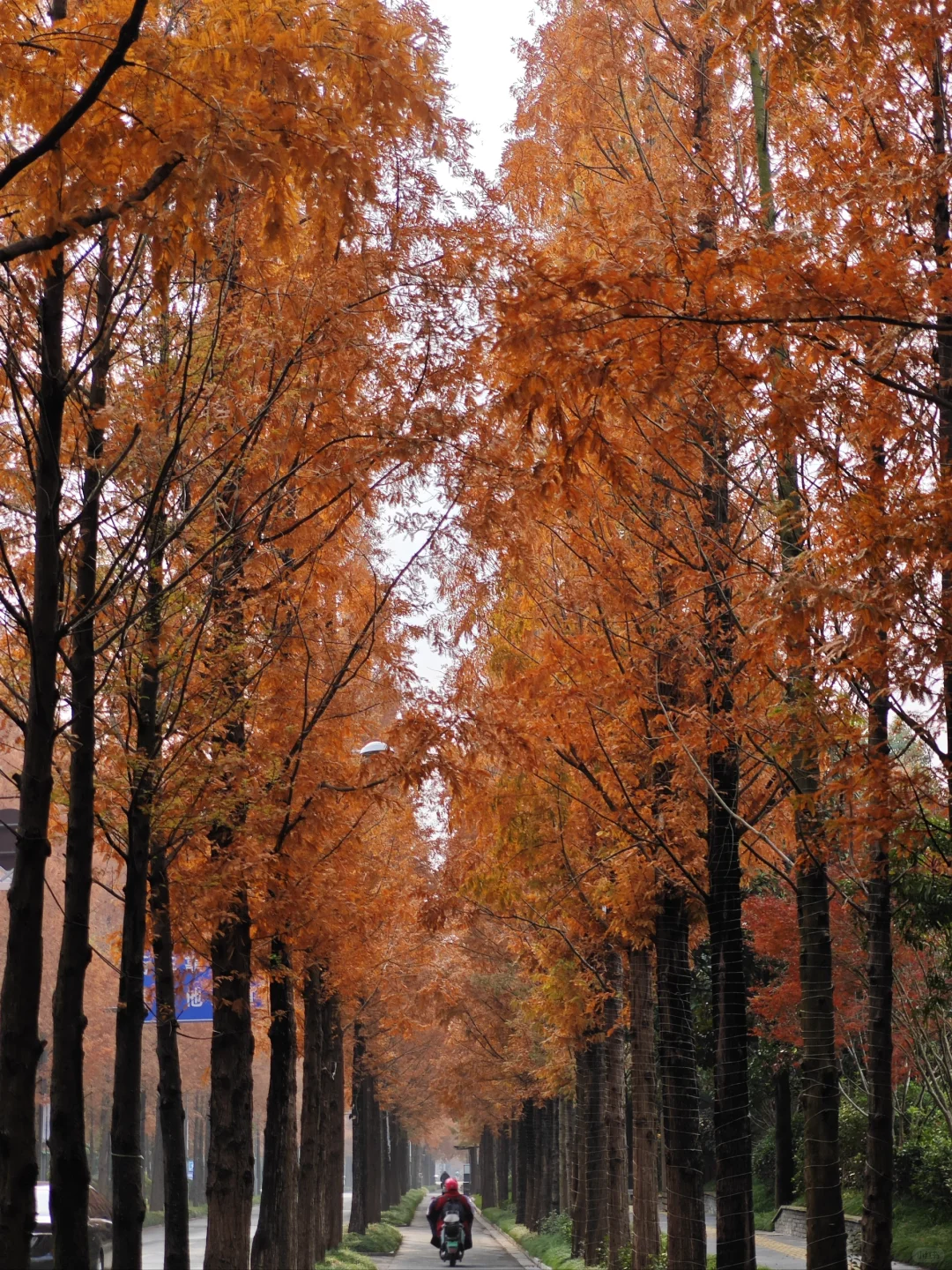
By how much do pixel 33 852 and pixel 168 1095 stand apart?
15.7ft

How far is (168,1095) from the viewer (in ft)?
34.6

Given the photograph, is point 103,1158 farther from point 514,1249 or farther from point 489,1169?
point 514,1249

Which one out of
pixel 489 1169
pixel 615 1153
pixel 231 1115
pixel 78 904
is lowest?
pixel 489 1169

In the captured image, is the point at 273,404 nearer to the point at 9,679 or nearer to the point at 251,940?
the point at 9,679

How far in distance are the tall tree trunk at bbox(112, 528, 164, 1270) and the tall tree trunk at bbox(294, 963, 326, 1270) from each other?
35.1ft

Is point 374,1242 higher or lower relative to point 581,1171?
lower

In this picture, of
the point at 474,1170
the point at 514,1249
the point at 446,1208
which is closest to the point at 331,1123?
the point at 446,1208

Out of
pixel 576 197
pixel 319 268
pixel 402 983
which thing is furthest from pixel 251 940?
pixel 402 983

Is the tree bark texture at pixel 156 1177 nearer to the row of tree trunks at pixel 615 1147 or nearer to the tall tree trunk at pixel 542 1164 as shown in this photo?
the tall tree trunk at pixel 542 1164

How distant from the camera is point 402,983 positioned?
35812 millimetres

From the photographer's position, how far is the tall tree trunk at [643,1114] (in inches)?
653

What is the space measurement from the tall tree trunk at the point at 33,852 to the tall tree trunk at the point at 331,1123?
17.8 m

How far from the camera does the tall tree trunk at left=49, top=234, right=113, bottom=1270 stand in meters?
7.20

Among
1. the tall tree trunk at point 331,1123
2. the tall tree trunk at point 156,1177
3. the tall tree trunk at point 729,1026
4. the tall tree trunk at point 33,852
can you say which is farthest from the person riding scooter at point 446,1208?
the tall tree trunk at point 33,852
